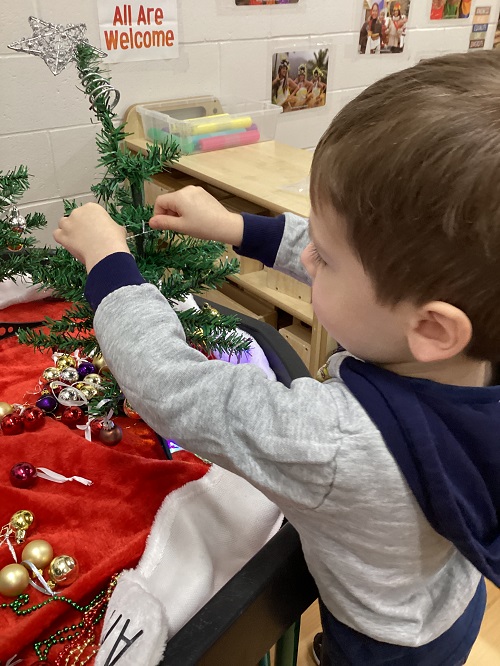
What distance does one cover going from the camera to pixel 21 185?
74 cm

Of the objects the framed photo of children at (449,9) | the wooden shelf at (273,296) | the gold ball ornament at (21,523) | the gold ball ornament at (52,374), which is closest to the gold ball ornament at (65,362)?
the gold ball ornament at (52,374)

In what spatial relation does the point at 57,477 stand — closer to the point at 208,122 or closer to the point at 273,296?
the point at 273,296

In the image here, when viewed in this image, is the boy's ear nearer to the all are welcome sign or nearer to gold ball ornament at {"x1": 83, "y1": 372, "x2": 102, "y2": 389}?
gold ball ornament at {"x1": 83, "y1": 372, "x2": 102, "y2": 389}

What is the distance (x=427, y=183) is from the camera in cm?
38

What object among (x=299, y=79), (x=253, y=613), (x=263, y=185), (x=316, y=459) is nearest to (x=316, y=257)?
(x=316, y=459)

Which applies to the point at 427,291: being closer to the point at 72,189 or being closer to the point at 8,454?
the point at 8,454

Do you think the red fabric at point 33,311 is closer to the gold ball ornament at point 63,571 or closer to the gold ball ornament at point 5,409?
the gold ball ornament at point 5,409

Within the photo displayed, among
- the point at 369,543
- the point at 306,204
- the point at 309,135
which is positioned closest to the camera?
the point at 369,543

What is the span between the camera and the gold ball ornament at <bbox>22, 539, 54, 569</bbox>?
0.62 m

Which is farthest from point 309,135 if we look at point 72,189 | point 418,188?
point 418,188

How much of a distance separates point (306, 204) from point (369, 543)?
850 mm

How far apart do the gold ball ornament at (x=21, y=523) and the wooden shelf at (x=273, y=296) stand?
2.59 ft

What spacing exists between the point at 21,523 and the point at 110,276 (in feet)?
1.04

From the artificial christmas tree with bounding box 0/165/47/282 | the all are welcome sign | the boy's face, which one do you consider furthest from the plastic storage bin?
the boy's face
